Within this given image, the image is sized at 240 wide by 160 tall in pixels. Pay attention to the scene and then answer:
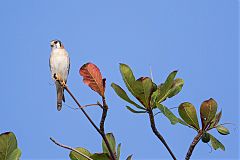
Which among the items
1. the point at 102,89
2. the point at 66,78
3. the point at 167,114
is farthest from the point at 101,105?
the point at 66,78

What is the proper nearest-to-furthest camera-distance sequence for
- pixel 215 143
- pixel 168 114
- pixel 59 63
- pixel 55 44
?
pixel 168 114, pixel 215 143, pixel 59 63, pixel 55 44

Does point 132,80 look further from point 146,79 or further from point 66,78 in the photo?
point 66,78

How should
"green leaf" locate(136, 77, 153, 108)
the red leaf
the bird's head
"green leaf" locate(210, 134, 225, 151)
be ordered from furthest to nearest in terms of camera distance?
the bird's head < "green leaf" locate(210, 134, 225, 151) < "green leaf" locate(136, 77, 153, 108) < the red leaf

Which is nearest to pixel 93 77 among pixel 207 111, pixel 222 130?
pixel 207 111

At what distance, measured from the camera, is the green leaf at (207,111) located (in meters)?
2.56

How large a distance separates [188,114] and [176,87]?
9.5 inches

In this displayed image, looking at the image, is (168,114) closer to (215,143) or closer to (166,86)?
(166,86)

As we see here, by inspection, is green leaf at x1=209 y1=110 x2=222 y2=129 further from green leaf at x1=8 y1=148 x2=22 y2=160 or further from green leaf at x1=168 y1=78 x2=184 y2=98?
green leaf at x1=8 y1=148 x2=22 y2=160

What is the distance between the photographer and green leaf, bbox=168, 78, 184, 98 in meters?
2.77

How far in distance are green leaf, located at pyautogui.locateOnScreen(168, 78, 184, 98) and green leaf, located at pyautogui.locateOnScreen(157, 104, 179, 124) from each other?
0.69 feet

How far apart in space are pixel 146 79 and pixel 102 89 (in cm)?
39

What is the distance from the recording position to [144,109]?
8.37ft

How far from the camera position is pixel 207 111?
8.53ft

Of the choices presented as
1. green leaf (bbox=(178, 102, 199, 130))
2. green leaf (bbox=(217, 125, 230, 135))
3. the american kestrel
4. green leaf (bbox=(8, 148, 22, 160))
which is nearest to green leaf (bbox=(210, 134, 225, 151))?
green leaf (bbox=(217, 125, 230, 135))
